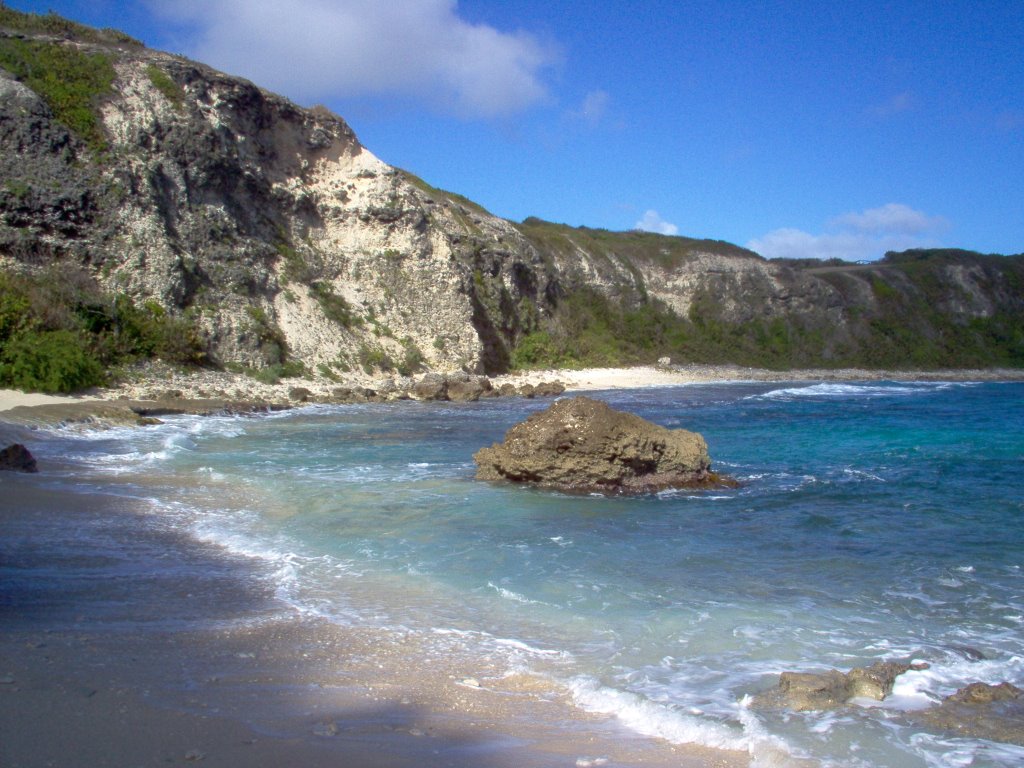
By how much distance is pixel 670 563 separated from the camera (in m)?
8.55

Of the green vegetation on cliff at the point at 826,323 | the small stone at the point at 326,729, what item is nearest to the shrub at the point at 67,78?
the green vegetation on cliff at the point at 826,323

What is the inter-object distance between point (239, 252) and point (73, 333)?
33.5 ft

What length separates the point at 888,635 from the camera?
6.49 m

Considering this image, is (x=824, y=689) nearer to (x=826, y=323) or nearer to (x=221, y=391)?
(x=221, y=391)

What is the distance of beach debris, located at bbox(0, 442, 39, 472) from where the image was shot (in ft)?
38.9

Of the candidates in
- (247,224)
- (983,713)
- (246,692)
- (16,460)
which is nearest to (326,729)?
(246,692)

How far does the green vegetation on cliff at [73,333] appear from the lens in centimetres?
2169

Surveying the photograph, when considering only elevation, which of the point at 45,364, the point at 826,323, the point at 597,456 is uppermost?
the point at 826,323

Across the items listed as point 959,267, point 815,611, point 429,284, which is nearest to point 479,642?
point 815,611

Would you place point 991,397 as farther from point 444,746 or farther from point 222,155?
point 444,746

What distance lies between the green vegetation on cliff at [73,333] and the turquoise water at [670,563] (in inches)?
242

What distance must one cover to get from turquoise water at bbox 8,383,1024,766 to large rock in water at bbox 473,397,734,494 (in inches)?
21.7

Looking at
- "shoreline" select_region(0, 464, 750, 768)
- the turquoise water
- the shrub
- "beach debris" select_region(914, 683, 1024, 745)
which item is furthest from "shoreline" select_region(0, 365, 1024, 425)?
"beach debris" select_region(914, 683, 1024, 745)

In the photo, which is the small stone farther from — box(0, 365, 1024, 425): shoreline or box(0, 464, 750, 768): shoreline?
box(0, 365, 1024, 425): shoreline
